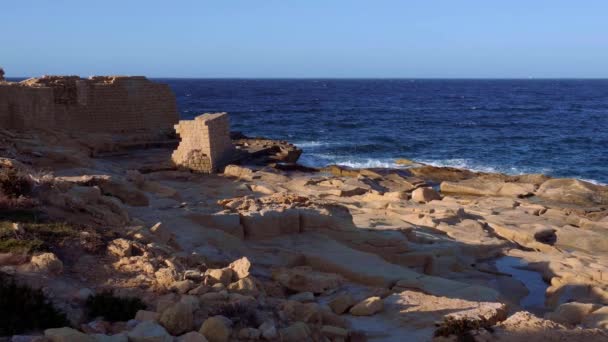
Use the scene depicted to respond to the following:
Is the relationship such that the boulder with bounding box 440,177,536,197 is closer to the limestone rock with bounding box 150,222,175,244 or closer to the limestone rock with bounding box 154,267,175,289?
the limestone rock with bounding box 150,222,175,244

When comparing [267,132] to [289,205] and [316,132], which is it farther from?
[289,205]

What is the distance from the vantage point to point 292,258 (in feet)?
29.1

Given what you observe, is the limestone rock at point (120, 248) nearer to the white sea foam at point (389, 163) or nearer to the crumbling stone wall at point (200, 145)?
the crumbling stone wall at point (200, 145)

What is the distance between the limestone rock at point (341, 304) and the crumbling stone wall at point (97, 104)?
1510 centimetres

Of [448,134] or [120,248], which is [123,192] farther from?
[448,134]

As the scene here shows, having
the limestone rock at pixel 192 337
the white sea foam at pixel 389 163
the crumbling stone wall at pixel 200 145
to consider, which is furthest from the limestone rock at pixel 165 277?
the white sea foam at pixel 389 163

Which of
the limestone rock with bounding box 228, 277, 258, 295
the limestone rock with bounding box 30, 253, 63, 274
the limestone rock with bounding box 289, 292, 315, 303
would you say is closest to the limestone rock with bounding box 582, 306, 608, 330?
the limestone rock with bounding box 289, 292, 315, 303

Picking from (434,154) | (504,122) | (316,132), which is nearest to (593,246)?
(434,154)

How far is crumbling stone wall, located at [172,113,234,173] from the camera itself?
61.2 feet

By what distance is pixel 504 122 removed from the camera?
46.7 meters

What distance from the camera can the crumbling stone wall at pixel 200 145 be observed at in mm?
18641

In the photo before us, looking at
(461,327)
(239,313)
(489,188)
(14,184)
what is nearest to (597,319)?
(461,327)

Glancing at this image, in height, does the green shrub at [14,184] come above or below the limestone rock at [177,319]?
above

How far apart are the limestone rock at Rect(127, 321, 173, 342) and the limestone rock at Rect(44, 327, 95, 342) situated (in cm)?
32
